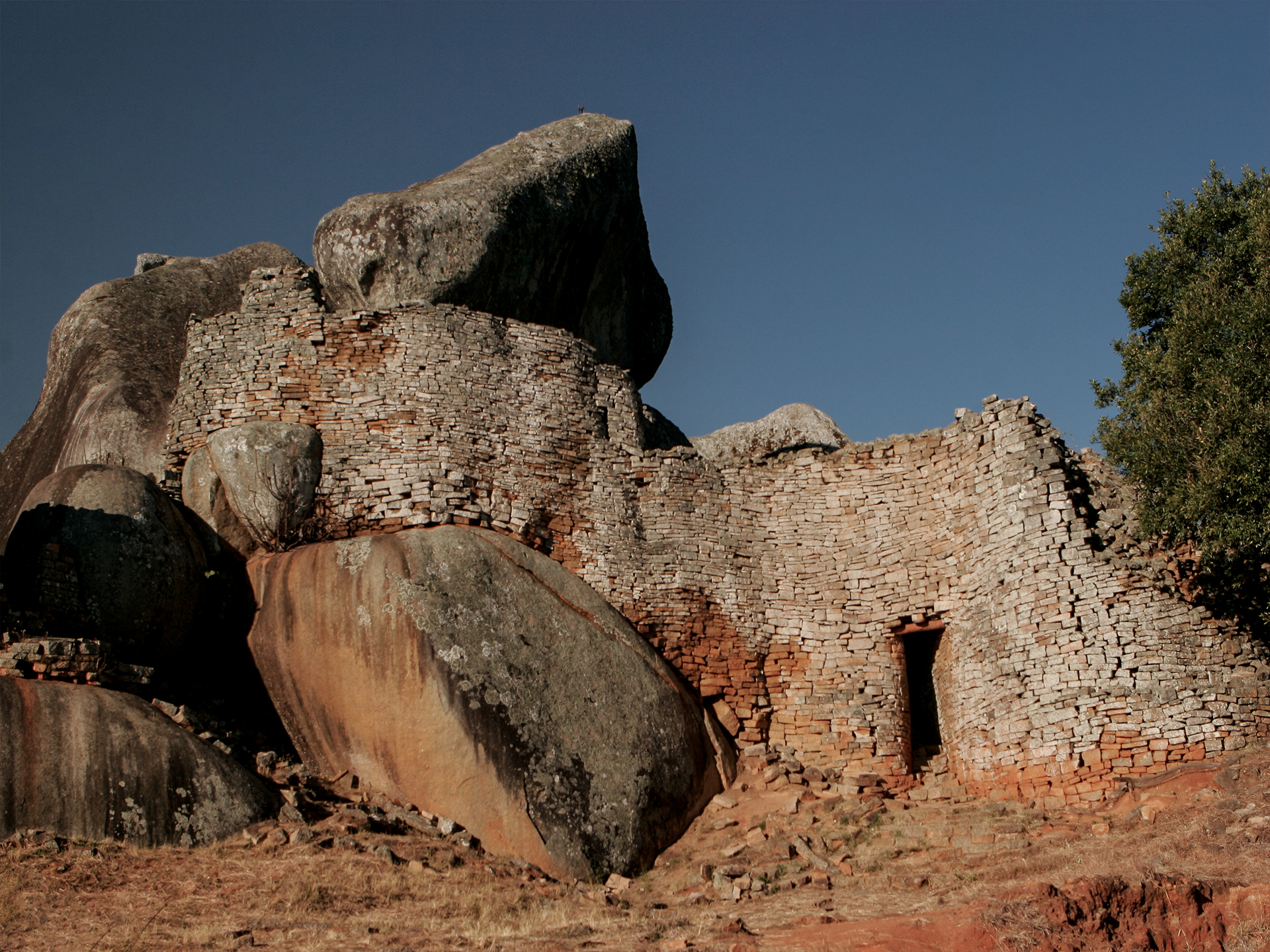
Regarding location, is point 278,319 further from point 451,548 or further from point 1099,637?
point 1099,637

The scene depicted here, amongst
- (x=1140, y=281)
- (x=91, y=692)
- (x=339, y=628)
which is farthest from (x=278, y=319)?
(x=1140, y=281)

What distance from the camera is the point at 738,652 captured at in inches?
728

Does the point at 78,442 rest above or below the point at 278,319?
below

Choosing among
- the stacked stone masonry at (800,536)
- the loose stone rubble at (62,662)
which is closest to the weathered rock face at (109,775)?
the loose stone rubble at (62,662)

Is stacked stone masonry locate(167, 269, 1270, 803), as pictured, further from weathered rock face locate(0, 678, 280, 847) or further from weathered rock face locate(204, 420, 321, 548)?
weathered rock face locate(0, 678, 280, 847)

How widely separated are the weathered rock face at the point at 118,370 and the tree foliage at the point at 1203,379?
14.6 m

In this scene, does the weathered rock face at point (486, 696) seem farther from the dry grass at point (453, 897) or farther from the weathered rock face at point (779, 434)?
the weathered rock face at point (779, 434)

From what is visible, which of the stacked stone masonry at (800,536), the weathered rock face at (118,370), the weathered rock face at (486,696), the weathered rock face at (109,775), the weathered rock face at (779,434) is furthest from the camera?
the weathered rock face at (779,434)

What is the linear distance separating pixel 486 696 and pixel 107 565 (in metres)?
5.53

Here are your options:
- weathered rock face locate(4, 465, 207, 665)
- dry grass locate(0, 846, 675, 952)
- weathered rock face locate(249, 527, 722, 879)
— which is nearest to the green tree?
weathered rock face locate(249, 527, 722, 879)

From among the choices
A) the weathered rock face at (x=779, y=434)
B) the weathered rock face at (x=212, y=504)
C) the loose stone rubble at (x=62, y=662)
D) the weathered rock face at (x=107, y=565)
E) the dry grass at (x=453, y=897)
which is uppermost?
the weathered rock face at (x=779, y=434)

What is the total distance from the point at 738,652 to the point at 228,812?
26.3ft

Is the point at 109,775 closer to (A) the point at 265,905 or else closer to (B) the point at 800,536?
(A) the point at 265,905

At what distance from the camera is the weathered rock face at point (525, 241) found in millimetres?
21578
